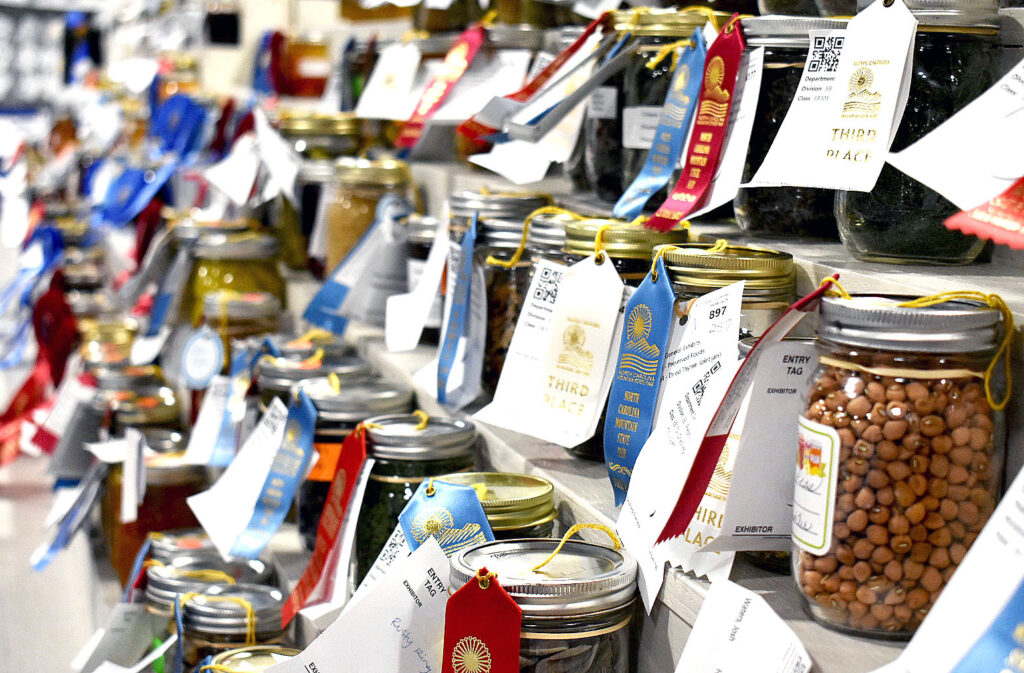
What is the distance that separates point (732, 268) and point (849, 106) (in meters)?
0.16

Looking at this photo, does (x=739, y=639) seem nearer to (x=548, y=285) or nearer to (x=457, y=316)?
(x=548, y=285)

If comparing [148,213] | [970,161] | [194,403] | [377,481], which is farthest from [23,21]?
[970,161]

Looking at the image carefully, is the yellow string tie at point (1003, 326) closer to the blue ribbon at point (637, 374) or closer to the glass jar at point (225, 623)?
the blue ribbon at point (637, 374)

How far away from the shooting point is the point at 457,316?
1.36m

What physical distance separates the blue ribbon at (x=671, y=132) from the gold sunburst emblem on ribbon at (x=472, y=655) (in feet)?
1.70

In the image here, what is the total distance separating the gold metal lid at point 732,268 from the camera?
90cm

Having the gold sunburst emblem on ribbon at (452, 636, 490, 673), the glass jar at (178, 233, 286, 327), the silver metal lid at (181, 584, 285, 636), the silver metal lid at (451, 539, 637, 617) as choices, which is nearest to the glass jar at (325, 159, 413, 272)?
the glass jar at (178, 233, 286, 327)

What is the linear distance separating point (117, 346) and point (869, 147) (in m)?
2.11

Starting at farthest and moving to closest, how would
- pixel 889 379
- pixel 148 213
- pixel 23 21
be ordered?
pixel 23 21
pixel 148 213
pixel 889 379

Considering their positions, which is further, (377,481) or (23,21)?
(23,21)

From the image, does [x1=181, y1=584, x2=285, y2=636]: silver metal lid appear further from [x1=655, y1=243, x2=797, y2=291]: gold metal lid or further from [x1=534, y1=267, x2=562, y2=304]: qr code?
[x1=655, y1=243, x2=797, y2=291]: gold metal lid

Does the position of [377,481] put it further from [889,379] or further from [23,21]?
[23,21]

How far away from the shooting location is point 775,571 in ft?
2.87

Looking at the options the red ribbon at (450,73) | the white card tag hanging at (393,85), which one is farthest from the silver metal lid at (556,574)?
the white card tag hanging at (393,85)
